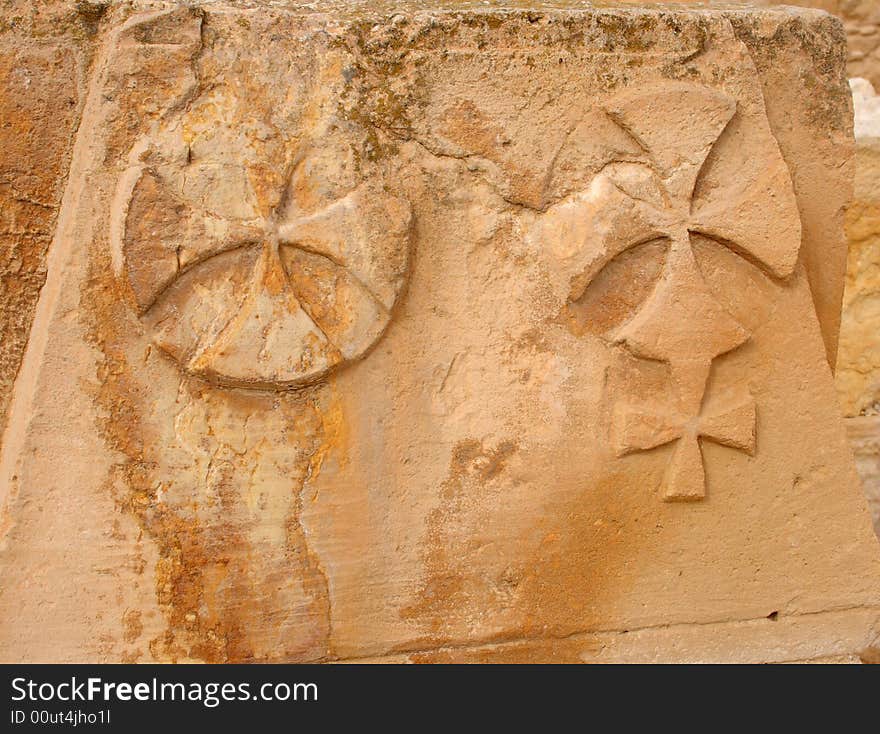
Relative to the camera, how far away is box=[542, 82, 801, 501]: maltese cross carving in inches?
65.6

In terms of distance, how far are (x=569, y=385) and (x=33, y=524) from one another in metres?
0.88

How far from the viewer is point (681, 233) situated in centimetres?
169

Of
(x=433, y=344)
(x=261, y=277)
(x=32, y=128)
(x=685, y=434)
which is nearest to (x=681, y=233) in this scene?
(x=685, y=434)

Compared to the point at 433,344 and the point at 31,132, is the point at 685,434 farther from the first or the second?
the point at 31,132

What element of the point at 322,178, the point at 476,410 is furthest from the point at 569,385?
the point at 322,178

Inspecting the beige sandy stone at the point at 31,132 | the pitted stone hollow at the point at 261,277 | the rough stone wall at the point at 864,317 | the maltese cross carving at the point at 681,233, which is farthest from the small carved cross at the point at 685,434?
the rough stone wall at the point at 864,317

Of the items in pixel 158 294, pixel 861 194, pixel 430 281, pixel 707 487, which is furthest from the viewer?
pixel 861 194

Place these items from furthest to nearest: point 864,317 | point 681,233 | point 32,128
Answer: point 864,317
point 681,233
point 32,128

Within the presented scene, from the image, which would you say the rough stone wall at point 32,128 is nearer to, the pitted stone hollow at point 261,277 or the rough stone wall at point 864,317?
the pitted stone hollow at point 261,277

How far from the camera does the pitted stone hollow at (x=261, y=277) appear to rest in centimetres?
155

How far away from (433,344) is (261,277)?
11.8 inches

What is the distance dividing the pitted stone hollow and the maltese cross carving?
31cm

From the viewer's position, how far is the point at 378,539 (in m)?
1.71

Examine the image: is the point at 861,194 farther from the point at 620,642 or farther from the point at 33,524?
the point at 33,524
